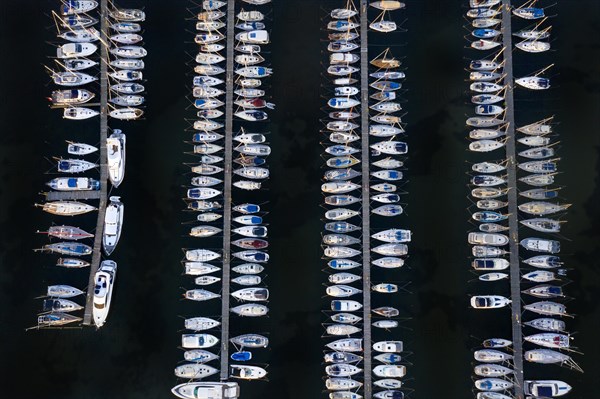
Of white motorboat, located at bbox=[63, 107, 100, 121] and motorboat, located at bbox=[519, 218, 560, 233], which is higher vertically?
white motorboat, located at bbox=[63, 107, 100, 121]

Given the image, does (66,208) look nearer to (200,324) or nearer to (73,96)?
(73,96)

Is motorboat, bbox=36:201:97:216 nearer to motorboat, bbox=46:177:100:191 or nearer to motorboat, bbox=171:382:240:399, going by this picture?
motorboat, bbox=46:177:100:191

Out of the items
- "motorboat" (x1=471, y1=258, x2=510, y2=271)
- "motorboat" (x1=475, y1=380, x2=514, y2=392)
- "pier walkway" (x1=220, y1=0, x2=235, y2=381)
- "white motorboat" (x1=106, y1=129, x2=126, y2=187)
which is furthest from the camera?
"white motorboat" (x1=106, y1=129, x2=126, y2=187)

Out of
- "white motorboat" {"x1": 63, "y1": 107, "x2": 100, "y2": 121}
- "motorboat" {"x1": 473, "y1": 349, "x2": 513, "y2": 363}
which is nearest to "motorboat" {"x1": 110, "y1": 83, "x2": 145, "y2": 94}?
"white motorboat" {"x1": 63, "y1": 107, "x2": 100, "y2": 121}

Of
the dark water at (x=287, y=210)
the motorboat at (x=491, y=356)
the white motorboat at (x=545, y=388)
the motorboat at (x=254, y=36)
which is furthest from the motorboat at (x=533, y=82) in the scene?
the white motorboat at (x=545, y=388)

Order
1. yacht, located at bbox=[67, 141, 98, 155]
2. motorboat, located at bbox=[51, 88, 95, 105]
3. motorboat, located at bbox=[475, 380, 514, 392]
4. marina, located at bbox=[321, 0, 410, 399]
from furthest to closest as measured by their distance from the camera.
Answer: motorboat, located at bbox=[51, 88, 95, 105], yacht, located at bbox=[67, 141, 98, 155], marina, located at bbox=[321, 0, 410, 399], motorboat, located at bbox=[475, 380, 514, 392]

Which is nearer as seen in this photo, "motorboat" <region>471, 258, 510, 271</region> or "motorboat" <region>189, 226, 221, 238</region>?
"motorboat" <region>471, 258, 510, 271</region>

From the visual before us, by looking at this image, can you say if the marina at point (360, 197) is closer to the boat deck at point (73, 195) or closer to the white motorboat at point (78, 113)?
the boat deck at point (73, 195)

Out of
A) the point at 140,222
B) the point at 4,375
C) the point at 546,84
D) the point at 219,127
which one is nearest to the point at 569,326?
the point at 546,84
